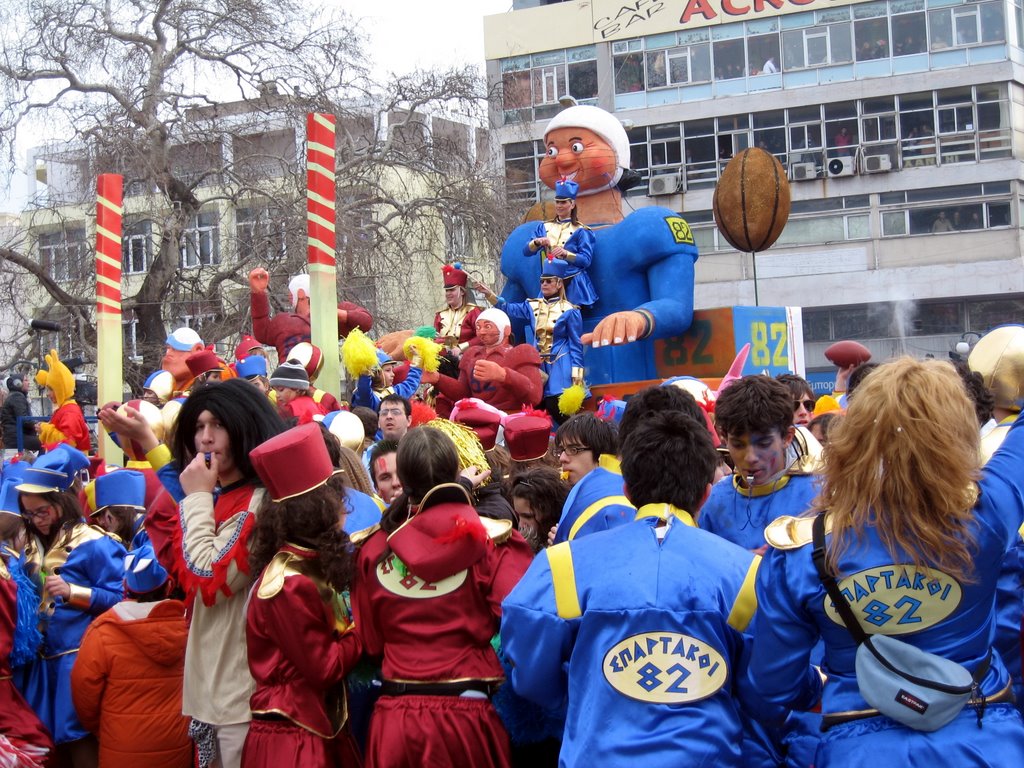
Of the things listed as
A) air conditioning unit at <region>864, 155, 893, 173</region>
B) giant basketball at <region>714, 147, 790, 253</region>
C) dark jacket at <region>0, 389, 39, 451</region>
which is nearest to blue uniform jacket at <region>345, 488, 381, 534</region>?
giant basketball at <region>714, 147, 790, 253</region>

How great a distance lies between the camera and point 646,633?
9.32 feet

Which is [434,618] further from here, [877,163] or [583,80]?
[583,80]

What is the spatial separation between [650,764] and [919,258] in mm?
32252

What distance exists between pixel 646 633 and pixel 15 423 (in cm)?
1232

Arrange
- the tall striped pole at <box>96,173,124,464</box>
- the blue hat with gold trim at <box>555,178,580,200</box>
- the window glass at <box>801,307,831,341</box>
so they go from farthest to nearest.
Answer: the window glass at <box>801,307,831,341</box> → the blue hat with gold trim at <box>555,178,580,200</box> → the tall striped pole at <box>96,173,124,464</box>

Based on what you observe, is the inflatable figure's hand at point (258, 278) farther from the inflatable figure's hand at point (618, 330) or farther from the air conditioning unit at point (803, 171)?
the air conditioning unit at point (803, 171)

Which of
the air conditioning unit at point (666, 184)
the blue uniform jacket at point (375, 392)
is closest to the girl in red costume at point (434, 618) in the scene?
the blue uniform jacket at point (375, 392)

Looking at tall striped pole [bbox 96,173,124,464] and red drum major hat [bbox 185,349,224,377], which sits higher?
tall striped pole [bbox 96,173,124,464]

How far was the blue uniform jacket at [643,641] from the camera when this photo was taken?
110 inches

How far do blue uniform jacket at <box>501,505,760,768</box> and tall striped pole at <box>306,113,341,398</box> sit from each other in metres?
5.46

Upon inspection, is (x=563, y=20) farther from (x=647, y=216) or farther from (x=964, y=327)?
(x=647, y=216)

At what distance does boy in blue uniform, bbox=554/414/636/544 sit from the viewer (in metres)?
3.84

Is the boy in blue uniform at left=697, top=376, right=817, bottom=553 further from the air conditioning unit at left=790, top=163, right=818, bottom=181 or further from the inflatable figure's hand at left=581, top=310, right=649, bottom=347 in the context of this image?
the air conditioning unit at left=790, top=163, right=818, bottom=181

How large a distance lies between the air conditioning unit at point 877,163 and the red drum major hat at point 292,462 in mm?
31155
